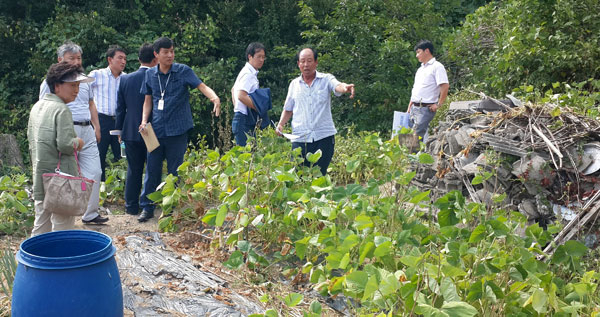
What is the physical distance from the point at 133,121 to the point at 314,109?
1.67m

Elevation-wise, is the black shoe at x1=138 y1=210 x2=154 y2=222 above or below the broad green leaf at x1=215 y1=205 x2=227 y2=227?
below

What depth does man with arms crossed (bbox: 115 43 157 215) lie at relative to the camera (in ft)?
15.8

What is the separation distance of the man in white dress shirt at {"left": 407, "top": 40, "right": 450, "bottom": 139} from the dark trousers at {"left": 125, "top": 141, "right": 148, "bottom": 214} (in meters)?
2.94

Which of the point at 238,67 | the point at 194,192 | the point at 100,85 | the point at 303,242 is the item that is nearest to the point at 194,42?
the point at 238,67

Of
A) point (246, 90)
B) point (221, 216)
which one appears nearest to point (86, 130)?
point (246, 90)

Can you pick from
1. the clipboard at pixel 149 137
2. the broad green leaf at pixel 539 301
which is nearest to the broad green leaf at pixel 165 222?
the clipboard at pixel 149 137

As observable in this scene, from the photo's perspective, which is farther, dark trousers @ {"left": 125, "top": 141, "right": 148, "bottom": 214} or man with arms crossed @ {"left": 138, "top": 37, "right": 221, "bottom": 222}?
dark trousers @ {"left": 125, "top": 141, "right": 148, "bottom": 214}

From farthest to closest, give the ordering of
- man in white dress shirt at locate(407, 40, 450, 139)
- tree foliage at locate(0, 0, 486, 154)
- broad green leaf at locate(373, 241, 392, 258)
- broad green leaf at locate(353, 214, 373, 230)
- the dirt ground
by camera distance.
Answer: tree foliage at locate(0, 0, 486, 154) < man in white dress shirt at locate(407, 40, 450, 139) < the dirt ground < broad green leaf at locate(353, 214, 373, 230) < broad green leaf at locate(373, 241, 392, 258)

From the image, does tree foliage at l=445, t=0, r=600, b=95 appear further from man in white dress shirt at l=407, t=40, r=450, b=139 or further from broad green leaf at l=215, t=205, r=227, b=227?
broad green leaf at l=215, t=205, r=227, b=227

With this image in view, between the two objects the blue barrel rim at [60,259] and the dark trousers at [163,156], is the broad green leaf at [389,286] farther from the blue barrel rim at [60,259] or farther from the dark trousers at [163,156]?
the dark trousers at [163,156]

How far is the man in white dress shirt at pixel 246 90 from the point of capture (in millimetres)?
5250

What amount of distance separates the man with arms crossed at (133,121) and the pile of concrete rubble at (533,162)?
2.76 meters

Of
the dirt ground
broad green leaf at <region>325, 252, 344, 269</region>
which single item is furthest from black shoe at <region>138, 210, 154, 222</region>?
broad green leaf at <region>325, 252, 344, 269</region>

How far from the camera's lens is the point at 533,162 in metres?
3.94
